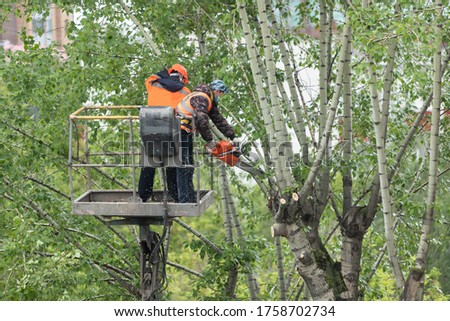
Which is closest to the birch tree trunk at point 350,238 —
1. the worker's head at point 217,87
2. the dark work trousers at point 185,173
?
the worker's head at point 217,87

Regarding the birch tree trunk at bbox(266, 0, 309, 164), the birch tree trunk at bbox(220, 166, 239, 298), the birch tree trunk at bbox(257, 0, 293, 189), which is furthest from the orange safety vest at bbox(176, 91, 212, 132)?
the birch tree trunk at bbox(220, 166, 239, 298)

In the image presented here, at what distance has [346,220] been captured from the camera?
46.0 ft

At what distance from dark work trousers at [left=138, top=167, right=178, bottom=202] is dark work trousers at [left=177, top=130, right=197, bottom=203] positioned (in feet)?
0.68

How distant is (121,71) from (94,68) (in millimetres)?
426

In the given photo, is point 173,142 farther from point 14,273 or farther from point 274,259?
point 274,259

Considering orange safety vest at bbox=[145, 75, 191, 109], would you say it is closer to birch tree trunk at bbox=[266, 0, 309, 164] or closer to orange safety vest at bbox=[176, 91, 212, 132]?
orange safety vest at bbox=[176, 91, 212, 132]

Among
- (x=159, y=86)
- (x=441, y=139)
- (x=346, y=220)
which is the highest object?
(x=159, y=86)

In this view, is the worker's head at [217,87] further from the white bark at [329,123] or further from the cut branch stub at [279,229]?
the cut branch stub at [279,229]

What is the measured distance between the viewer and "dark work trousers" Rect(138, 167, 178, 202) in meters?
11.6

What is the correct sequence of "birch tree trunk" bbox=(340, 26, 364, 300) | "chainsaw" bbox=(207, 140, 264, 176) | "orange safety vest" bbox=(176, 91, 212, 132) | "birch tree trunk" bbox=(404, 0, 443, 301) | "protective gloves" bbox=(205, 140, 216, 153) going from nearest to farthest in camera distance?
"orange safety vest" bbox=(176, 91, 212, 132) < "protective gloves" bbox=(205, 140, 216, 153) < "chainsaw" bbox=(207, 140, 264, 176) < "birch tree trunk" bbox=(404, 0, 443, 301) < "birch tree trunk" bbox=(340, 26, 364, 300)

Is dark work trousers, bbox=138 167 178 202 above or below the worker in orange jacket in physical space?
below

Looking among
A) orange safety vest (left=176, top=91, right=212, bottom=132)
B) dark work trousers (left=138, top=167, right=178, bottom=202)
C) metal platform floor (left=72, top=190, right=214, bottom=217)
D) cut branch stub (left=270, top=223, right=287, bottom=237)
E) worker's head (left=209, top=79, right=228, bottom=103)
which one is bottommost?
cut branch stub (left=270, top=223, right=287, bottom=237)

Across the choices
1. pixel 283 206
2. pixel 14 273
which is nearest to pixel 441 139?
pixel 283 206

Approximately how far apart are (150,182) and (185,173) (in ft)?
1.62
